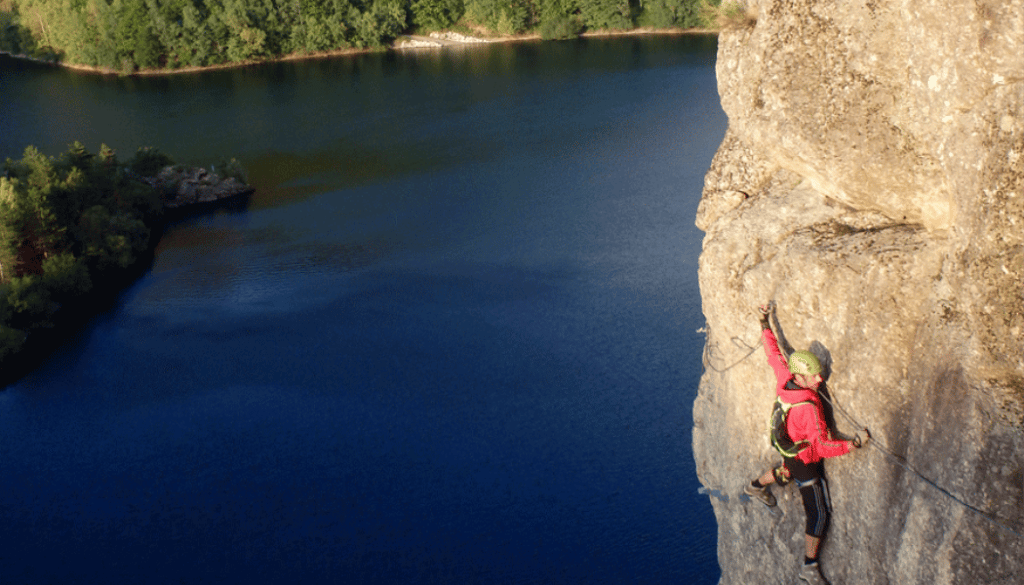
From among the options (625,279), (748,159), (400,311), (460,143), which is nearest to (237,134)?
(460,143)

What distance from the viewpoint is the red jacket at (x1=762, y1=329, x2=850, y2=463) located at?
629 centimetres

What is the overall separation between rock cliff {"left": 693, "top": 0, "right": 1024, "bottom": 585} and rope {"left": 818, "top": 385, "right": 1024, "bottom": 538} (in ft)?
0.04

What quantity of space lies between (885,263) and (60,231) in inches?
1136

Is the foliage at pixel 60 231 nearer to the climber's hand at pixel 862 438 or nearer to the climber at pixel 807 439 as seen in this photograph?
the climber at pixel 807 439

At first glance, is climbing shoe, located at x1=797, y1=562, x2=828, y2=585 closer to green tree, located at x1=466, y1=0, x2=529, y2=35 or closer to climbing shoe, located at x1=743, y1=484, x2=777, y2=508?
climbing shoe, located at x1=743, y1=484, x2=777, y2=508

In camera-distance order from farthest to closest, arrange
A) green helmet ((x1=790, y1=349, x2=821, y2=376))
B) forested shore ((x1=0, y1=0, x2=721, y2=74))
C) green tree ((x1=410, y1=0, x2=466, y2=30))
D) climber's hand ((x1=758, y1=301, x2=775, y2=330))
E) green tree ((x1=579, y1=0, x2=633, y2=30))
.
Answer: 1. green tree ((x1=410, y1=0, x2=466, y2=30))
2. green tree ((x1=579, y1=0, x2=633, y2=30))
3. forested shore ((x1=0, y1=0, x2=721, y2=74))
4. climber's hand ((x1=758, y1=301, x2=775, y2=330))
5. green helmet ((x1=790, y1=349, x2=821, y2=376))

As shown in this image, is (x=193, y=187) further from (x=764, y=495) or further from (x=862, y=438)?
(x=862, y=438)

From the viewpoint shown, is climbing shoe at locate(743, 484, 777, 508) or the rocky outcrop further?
the rocky outcrop

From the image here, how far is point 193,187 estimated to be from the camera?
37.8 m

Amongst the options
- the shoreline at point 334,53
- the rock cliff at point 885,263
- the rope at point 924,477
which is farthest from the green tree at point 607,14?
the rope at point 924,477

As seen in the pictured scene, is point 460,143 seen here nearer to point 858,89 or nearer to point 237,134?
point 237,134

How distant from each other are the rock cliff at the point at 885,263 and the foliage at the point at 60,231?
75.8 ft

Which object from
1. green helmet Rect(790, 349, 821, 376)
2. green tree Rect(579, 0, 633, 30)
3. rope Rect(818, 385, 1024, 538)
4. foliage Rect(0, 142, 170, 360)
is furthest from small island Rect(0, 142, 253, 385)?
green tree Rect(579, 0, 633, 30)

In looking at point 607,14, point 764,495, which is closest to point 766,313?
point 764,495
